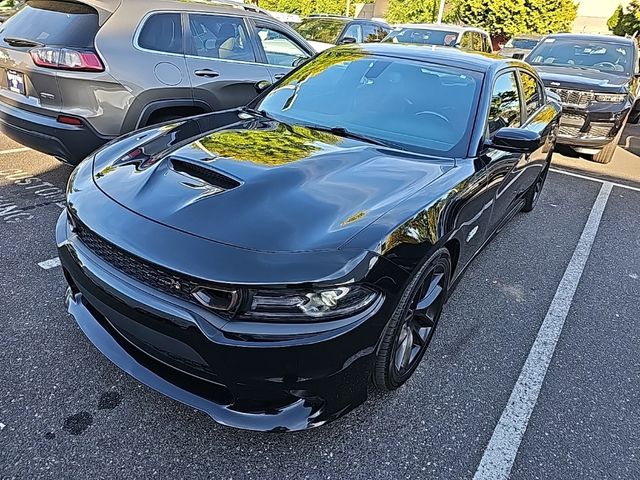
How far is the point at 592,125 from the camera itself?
662 centimetres

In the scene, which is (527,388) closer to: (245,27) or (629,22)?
(245,27)

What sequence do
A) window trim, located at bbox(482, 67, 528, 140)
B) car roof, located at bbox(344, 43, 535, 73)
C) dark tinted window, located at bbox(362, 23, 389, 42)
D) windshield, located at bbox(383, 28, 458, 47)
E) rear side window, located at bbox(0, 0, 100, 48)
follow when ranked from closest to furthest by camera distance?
window trim, located at bbox(482, 67, 528, 140) → car roof, located at bbox(344, 43, 535, 73) → rear side window, located at bbox(0, 0, 100, 48) → windshield, located at bbox(383, 28, 458, 47) → dark tinted window, located at bbox(362, 23, 389, 42)

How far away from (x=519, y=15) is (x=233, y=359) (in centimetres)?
2689

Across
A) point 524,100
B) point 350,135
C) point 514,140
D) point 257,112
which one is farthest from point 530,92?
point 257,112

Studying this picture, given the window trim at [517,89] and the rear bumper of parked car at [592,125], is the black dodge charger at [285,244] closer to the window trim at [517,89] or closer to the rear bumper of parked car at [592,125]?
the window trim at [517,89]

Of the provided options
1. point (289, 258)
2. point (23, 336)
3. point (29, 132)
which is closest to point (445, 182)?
point (289, 258)

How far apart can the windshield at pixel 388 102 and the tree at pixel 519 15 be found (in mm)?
24362

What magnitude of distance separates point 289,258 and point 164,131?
1.57m

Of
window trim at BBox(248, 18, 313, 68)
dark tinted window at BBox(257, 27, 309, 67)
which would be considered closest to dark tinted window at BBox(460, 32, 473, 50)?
dark tinted window at BBox(257, 27, 309, 67)

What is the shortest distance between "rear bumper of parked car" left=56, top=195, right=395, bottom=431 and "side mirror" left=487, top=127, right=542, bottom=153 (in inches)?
55.2

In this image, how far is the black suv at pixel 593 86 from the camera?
6.57 meters

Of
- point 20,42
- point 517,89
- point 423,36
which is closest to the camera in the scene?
point 517,89

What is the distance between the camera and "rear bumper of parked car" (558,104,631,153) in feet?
21.4

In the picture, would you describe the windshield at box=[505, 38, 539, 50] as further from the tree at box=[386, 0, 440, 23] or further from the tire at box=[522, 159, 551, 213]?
the tree at box=[386, 0, 440, 23]
